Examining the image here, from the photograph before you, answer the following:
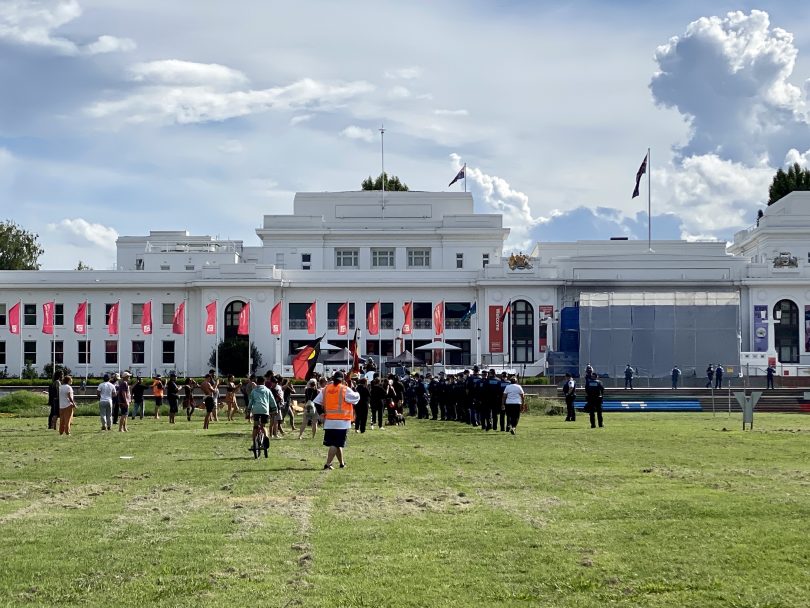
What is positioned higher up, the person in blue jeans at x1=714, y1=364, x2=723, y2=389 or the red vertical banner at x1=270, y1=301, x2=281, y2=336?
the red vertical banner at x1=270, y1=301, x2=281, y2=336

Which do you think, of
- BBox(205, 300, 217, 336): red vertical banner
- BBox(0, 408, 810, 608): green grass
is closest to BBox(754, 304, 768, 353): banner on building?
BBox(205, 300, 217, 336): red vertical banner

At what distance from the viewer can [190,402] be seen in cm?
4044

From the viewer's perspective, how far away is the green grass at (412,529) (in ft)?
31.2

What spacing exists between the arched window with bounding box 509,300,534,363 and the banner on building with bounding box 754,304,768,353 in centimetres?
1524

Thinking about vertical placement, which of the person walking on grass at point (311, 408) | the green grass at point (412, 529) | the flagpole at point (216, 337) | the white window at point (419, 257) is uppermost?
the white window at point (419, 257)

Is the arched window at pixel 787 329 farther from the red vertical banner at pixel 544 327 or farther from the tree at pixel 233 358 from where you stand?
the tree at pixel 233 358

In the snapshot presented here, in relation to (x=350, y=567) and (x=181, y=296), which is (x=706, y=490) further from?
(x=181, y=296)

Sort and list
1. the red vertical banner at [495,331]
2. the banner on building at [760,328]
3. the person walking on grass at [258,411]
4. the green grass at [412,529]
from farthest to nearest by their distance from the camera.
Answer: the banner on building at [760,328] < the red vertical banner at [495,331] < the person walking on grass at [258,411] < the green grass at [412,529]

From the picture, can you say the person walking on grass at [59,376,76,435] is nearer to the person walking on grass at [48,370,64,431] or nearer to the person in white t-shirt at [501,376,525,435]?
the person walking on grass at [48,370,64,431]

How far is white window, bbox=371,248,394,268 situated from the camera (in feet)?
302

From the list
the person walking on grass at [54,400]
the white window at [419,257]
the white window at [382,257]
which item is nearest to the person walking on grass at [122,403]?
the person walking on grass at [54,400]

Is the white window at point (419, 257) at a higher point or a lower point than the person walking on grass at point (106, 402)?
higher

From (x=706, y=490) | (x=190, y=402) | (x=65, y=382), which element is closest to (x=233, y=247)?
(x=190, y=402)

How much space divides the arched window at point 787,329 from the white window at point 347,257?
32.3 meters
